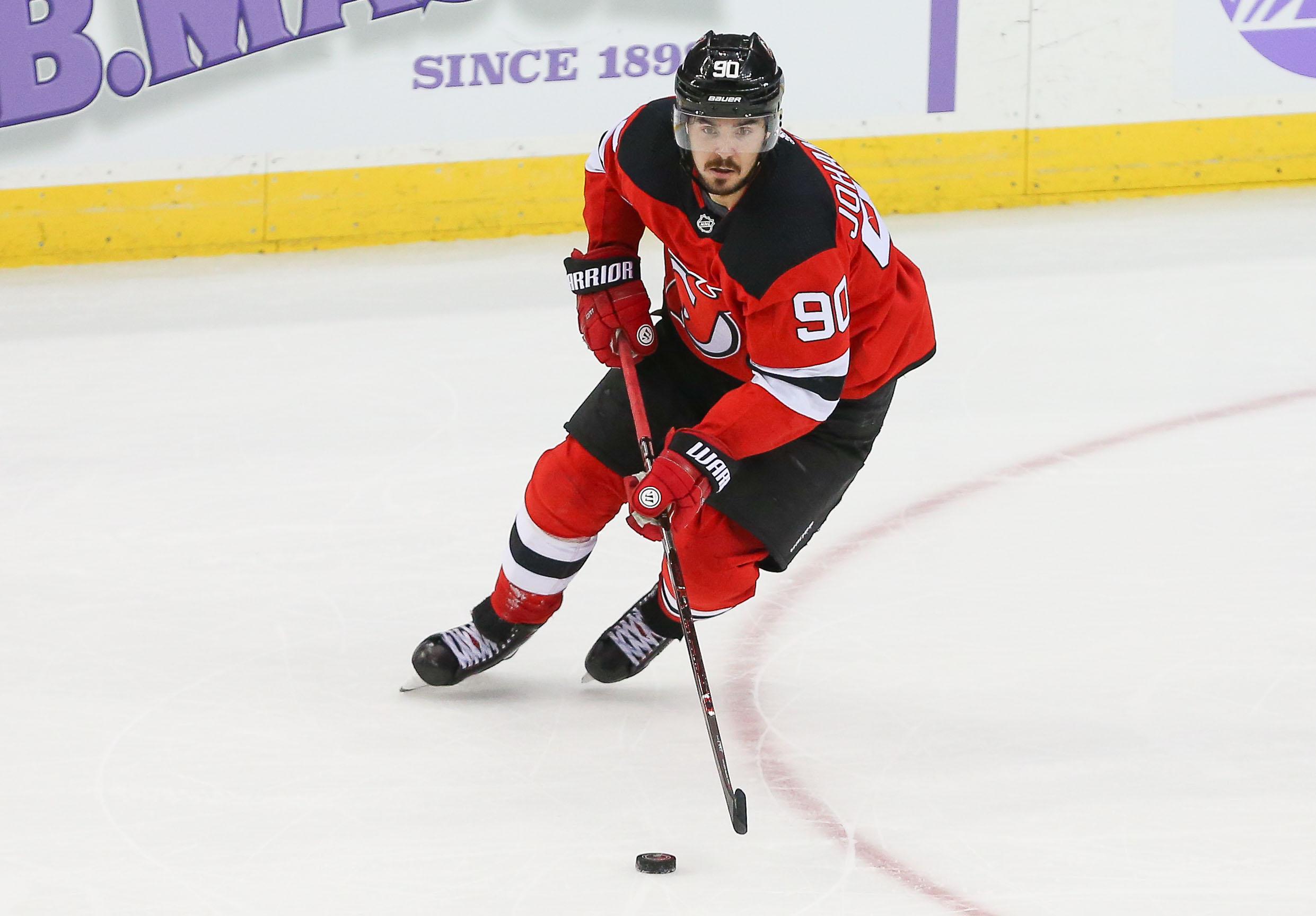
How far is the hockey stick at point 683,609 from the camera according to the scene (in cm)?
212

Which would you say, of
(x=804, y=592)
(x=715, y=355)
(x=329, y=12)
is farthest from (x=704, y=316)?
(x=329, y=12)

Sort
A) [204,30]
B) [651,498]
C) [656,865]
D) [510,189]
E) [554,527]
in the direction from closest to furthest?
[656,865] → [651,498] → [554,527] → [204,30] → [510,189]

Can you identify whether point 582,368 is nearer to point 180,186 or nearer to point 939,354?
point 939,354

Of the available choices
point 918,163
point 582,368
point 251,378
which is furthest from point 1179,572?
point 918,163

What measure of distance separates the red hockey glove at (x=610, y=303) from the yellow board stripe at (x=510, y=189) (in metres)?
3.06

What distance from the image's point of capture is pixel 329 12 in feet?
17.5

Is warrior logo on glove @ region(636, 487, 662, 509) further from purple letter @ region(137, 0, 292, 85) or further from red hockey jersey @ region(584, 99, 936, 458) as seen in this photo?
purple letter @ region(137, 0, 292, 85)

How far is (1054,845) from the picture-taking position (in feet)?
6.98

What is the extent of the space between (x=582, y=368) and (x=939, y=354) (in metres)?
1.01

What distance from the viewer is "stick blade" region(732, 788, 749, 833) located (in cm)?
210

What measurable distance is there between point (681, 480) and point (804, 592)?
0.89 m

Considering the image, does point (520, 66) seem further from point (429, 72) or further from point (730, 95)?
point (730, 95)

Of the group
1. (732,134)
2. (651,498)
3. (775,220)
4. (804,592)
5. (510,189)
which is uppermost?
(732,134)

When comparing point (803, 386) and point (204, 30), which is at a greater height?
point (803, 386)
